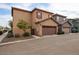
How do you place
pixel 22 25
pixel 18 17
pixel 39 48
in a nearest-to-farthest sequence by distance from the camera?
pixel 39 48 → pixel 18 17 → pixel 22 25

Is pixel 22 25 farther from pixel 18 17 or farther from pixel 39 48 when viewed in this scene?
pixel 39 48

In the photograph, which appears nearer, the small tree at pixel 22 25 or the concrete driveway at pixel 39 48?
the concrete driveway at pixel 39 48

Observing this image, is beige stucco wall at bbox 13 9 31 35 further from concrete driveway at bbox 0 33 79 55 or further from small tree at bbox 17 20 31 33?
concrete driveway at bbox 0 33 79 55

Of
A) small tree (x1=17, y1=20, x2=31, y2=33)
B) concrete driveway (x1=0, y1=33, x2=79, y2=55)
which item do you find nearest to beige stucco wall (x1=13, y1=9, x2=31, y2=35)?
small tree (x1=17, y1=20, x2=31, y2=33)

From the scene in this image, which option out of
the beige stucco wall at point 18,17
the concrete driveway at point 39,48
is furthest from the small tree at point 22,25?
the concrete driveway at point 39,48

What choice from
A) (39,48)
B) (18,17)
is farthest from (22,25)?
(39,48)

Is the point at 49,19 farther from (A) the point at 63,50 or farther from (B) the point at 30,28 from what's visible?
(A) the point at 63,50

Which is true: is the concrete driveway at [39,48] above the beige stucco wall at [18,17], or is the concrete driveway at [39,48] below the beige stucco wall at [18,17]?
below

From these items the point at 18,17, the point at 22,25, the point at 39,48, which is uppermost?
the point at 18,17

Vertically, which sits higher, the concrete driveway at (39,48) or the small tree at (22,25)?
the small tree at (22,25)

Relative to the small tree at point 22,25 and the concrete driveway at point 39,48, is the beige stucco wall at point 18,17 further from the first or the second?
the concrete driveway at point 39,48
